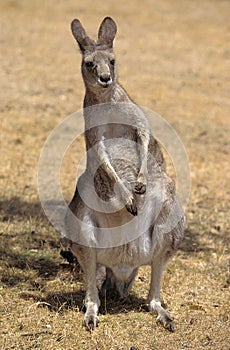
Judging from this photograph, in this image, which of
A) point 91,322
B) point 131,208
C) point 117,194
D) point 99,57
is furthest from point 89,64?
point 91,322

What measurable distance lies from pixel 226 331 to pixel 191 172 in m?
3.80

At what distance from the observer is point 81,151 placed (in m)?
8.23

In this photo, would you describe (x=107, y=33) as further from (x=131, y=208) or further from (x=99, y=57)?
(x=131, y=208)

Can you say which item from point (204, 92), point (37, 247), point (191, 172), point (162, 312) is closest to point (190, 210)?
point (191, 172)

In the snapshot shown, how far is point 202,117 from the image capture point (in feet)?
32.3

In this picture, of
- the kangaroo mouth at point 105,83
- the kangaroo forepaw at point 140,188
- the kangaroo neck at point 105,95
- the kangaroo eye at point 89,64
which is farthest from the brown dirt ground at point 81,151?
the kangaroo eye at point 89,64

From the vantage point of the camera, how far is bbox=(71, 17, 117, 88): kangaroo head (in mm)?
4012

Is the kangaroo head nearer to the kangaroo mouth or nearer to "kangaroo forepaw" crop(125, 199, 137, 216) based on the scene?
the kangaroo mouth

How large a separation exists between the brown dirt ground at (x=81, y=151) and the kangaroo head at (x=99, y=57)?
1.35 m

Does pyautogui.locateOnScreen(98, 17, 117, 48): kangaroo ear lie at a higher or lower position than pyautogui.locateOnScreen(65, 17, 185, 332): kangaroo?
higher

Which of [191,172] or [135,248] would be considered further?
[191,172]

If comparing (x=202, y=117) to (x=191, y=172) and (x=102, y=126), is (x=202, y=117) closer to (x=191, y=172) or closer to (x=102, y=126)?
(x=191, y=172)

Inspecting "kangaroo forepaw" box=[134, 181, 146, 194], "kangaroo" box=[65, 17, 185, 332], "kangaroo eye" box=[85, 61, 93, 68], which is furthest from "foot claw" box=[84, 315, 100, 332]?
"kangaroo eye" box=[85, 61, 93, 68]

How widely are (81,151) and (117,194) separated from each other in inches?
165
